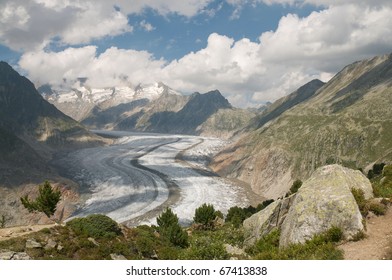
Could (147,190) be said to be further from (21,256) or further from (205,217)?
(21,256)

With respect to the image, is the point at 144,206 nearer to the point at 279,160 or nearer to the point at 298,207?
the point at 279,160

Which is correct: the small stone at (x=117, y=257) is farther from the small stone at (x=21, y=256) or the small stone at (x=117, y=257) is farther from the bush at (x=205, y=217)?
the bush at (x=205, y=217)

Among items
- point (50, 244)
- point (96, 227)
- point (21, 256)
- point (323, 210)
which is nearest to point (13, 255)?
point (21, 256)

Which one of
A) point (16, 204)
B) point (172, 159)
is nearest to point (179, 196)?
point (16, 204)

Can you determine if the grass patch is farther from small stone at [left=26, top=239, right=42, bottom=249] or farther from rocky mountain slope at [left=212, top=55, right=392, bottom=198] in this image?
rocky mountain slope at [left=212, top=55, right=392, bottom=198]

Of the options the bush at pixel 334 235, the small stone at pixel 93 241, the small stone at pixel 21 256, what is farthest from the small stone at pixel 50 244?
the bush at pixel 334 235
